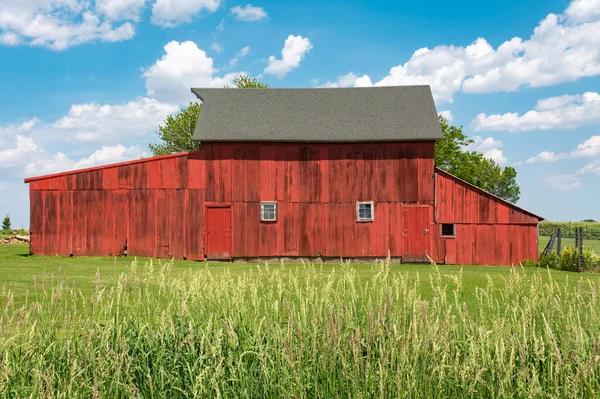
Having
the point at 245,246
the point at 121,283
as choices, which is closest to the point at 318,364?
the point at 121,283

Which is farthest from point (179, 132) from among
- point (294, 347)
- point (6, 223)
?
point (294, 347)

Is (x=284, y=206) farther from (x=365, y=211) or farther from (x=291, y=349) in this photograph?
(x=291, y=349)

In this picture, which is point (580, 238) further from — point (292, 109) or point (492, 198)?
point (292, 109)

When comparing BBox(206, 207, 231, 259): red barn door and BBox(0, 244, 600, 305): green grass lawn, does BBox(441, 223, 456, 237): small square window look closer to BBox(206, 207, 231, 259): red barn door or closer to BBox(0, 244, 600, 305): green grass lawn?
BBox(0, 244, 600, 305): green grass lawn

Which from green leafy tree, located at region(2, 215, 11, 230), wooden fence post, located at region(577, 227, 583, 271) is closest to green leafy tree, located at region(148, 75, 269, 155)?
green leafy tree, located at region(2, 215, 11, 230)

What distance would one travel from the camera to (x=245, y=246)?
2783cm

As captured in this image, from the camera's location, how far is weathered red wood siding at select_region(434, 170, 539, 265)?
2822 cm

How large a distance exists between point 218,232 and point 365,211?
7.33m

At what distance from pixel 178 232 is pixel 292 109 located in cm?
933

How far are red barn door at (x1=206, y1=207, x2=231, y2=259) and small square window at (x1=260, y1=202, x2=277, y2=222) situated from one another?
5.35ft

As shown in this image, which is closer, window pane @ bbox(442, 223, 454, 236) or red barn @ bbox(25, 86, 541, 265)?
red barn @ bbox(25, 86, 541, 265)

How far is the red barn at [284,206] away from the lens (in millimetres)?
27781

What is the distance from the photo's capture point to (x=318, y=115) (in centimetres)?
3062

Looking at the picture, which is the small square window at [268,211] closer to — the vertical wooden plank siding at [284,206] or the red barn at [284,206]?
the red barn at [284,206]
